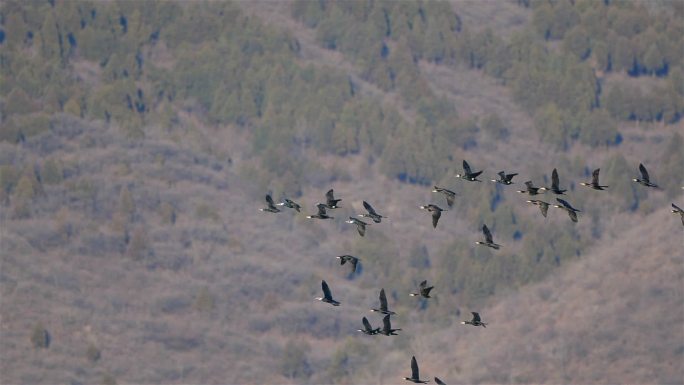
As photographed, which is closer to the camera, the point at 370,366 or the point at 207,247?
the point at 370,366

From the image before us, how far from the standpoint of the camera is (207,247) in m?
200

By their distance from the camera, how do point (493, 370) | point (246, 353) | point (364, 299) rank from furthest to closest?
point (364, 299) < point (246, 353) < point (493, 370)

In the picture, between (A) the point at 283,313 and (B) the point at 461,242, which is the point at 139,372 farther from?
(B) the point at 461,242

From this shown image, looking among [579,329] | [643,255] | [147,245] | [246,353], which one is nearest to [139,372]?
[246,353]

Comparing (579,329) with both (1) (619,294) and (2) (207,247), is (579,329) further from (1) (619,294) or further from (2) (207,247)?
(2) (207,247)

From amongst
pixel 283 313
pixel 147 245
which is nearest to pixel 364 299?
pixel 283 313

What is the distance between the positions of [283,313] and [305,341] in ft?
18.9

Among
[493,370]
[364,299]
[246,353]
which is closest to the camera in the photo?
[493,370]

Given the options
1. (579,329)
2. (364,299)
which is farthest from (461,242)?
(579,329)

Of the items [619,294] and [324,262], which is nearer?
[619,294]

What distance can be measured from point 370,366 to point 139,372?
22.9m

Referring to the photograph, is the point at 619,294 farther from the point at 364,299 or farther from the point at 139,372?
the point at 139,372

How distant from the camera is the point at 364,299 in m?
191

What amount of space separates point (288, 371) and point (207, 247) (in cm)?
2934
